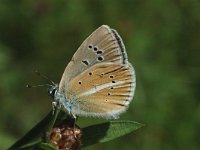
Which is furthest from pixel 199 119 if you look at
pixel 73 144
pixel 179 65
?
pixel 73 144

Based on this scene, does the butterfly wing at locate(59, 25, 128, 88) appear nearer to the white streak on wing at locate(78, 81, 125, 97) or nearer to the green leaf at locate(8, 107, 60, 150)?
the white streak on wing at locate(78, 81, 125, 97)

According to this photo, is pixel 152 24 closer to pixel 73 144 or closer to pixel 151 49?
pixel 151 49

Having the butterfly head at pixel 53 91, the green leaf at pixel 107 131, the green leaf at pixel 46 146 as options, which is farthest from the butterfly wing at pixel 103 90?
the green leaf at pixel 46 146

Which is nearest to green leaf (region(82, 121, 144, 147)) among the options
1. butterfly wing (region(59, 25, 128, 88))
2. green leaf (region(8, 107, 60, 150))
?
green leaf (region(8, 107, 60, 150))

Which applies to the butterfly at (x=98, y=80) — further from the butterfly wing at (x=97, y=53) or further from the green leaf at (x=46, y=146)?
the green leaf at (x=46, y=146)

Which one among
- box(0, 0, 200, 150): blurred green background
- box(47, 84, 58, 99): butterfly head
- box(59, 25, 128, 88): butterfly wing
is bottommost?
box(0, 0, 200, 150): blurred green background
